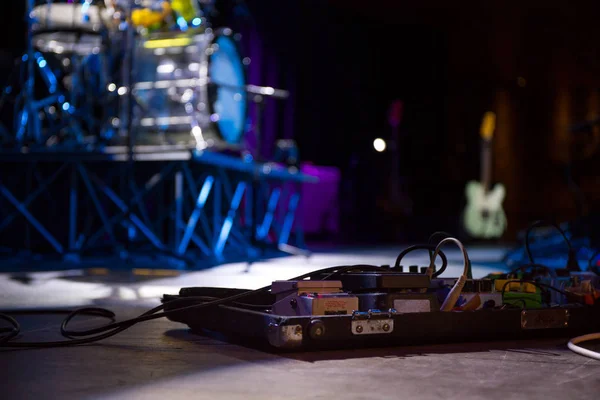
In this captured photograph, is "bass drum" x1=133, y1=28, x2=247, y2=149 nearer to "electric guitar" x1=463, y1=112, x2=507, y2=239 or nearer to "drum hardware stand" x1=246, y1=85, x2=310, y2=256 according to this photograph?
"drum hardware stand" x1=246, y1=85, x2=310, y2=256

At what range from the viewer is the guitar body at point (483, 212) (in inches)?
416

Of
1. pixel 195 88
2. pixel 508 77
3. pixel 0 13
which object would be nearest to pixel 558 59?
pixel 508 77

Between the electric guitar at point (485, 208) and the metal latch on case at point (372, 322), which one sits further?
the electric guitar at point (485, 208)

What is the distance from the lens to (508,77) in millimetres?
12562

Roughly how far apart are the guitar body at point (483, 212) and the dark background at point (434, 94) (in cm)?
47

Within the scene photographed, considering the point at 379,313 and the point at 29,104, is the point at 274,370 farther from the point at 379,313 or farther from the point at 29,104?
the point at 29,104

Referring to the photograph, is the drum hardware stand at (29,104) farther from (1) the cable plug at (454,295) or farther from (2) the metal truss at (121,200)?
(1) the cable plug at (454,295)

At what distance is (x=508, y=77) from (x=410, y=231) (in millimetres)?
3715

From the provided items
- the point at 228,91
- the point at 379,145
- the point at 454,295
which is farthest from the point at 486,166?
the point at 454,295

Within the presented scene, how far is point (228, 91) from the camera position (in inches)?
250

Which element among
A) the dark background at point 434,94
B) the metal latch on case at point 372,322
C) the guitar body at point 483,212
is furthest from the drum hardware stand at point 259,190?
the metal latch on case at point 372,322

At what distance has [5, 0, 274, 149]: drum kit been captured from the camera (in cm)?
573

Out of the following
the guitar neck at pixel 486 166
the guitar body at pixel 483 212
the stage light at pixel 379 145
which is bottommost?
the guitar body at pixel 483 212

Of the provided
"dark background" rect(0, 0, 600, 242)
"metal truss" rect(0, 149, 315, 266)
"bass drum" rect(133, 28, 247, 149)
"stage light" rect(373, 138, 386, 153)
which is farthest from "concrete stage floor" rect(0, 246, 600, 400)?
"stage light" rect(373, 138, 386, 153)
